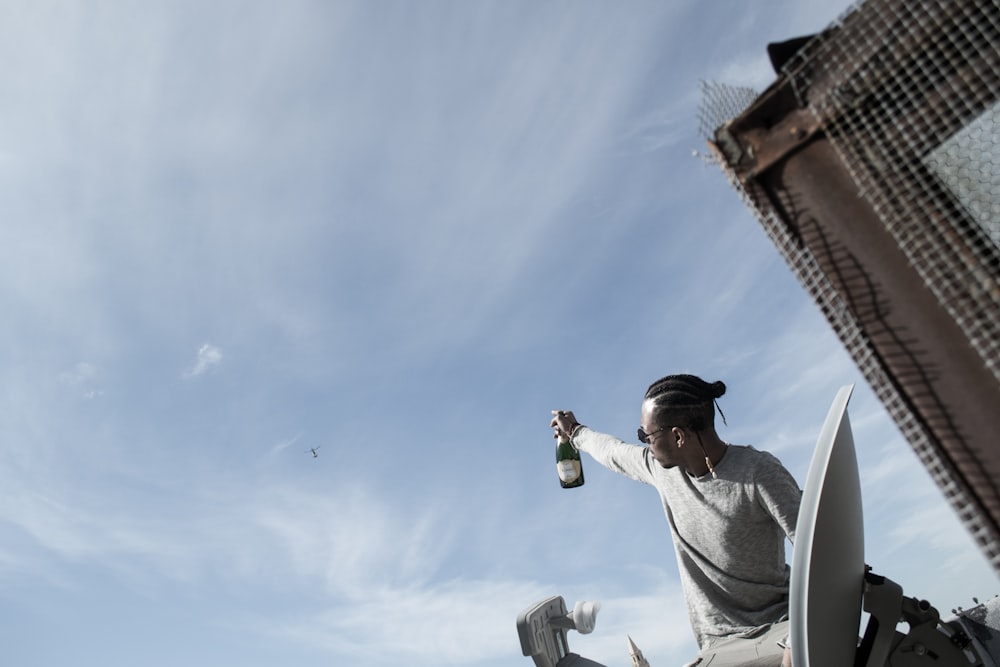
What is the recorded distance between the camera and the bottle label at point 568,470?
17.1 ft

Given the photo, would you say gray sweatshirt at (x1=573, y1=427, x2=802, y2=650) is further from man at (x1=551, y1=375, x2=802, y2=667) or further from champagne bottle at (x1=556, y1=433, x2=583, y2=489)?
champagne bottle at (x1=556, y1=433, x2=583, y2=489)

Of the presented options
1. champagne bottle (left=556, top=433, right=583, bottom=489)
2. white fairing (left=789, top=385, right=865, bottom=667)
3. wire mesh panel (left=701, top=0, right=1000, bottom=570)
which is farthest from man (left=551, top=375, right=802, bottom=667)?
wire mesh panel (left=701, top=0, right=1000, bottom=570)

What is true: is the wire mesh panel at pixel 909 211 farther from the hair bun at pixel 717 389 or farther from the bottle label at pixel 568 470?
the bottle label at pixel 568 470

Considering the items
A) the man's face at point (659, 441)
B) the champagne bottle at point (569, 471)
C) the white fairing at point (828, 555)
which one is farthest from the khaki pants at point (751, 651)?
the champagne bottle at point (569, 471)

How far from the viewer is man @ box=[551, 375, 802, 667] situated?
308 centimetres

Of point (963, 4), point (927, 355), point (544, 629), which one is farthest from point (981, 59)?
point (544, 629)

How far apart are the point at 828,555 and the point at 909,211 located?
129 cm

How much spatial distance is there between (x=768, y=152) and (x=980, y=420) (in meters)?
0.80

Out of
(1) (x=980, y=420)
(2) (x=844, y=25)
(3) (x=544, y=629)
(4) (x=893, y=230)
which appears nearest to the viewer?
(1) (x=980, y=420)

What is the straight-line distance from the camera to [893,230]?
156cm

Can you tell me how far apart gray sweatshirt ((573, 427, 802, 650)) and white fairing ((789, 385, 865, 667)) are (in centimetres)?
60

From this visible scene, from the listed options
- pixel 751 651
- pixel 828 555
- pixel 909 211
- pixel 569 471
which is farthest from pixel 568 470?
pixel 909 211

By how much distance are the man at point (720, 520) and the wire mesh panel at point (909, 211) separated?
171 centimetres

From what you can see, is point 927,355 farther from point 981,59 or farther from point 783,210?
point 981,59
